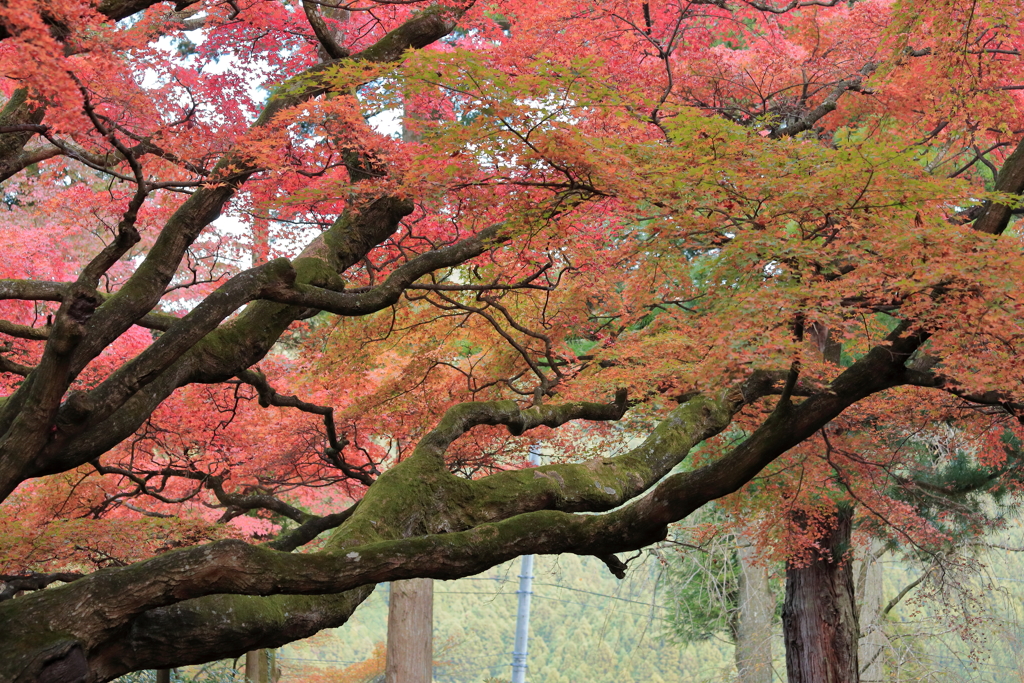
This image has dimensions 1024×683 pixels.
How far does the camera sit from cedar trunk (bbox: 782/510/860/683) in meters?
9.34

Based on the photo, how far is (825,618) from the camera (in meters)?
9.48

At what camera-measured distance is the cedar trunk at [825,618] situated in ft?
30.6

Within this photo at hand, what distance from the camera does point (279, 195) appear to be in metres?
6.98

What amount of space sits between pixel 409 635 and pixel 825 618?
518 centimetres

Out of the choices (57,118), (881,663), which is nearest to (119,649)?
(57,118)

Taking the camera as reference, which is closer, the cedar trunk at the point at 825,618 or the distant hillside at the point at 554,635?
the cedar trunk at the point at 825,618

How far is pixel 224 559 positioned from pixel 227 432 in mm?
5446

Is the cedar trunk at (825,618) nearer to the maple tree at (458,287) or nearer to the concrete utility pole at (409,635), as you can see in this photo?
the maple tree at (458,287)

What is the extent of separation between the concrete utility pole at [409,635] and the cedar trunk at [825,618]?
4.49 meters

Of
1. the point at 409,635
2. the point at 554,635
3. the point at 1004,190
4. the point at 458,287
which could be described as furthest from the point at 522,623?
the point at 554,635

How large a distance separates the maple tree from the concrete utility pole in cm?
291

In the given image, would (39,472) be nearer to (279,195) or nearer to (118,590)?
(118,590)

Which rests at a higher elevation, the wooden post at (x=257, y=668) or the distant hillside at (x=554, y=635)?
the distant hillside at (x=554, y=635)

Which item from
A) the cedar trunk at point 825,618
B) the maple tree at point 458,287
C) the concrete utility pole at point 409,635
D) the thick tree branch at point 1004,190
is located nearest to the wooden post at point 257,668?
the concrete utility pole at point 409,635
